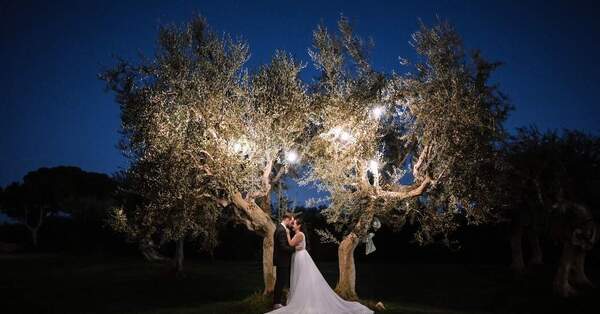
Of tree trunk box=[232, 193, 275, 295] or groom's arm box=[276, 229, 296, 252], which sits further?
tree trunk box=[232, 193, 275, 295]

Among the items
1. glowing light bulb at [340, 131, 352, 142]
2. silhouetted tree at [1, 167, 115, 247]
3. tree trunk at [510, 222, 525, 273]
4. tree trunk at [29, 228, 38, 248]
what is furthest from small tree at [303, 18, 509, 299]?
tree trunk at [29, 228, 38, 248]

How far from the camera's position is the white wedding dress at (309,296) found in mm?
12547

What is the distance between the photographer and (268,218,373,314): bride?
495 inches

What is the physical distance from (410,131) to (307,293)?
531 centimetres

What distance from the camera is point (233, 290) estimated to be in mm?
21641

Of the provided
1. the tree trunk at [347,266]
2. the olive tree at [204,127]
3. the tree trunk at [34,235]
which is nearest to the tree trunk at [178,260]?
the olive tree at [204,127]

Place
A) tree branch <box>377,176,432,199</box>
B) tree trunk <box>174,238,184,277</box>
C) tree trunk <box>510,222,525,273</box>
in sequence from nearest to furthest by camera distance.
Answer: tree branch <box>377,176,432,199</box> → tree trunk <box>174,238,184,277</box> → tree trunk <box>510,222,525,273</box>

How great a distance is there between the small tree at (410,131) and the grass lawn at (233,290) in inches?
115

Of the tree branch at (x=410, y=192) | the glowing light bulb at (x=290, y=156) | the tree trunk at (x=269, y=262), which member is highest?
the glowing light bulb at (x=290, y=156)

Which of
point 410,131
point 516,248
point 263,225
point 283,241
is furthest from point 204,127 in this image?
point 516,248

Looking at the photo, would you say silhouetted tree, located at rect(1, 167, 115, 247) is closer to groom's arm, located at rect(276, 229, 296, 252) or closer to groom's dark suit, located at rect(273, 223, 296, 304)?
groom's dark suit, located at rect(273, 223, 296, 304)

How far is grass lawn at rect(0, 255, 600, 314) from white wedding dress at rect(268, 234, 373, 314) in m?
1.79

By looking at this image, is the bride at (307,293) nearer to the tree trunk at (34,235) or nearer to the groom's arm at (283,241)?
the groom's arm at (283,241)

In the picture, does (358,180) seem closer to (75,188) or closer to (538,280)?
(538,280)
